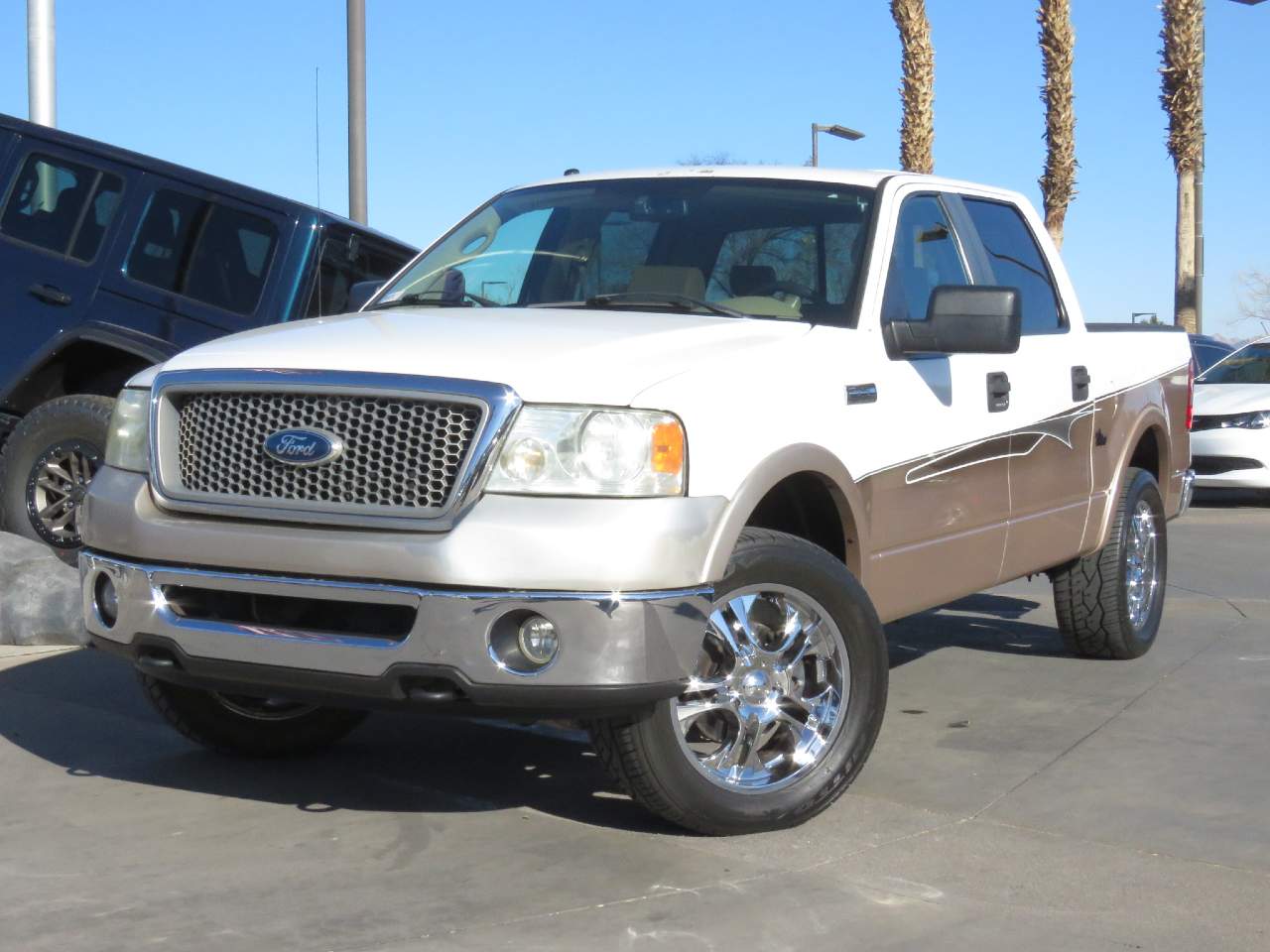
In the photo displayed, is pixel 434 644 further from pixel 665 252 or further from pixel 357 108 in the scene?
pixel 357 108

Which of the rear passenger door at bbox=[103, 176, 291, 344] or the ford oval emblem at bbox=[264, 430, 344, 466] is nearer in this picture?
the ford oval emblem at bbox=[264, 430, 344, 466]

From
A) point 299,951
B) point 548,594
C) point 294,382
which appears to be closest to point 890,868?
point 548,594

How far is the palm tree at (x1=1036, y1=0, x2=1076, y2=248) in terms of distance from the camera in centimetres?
2680

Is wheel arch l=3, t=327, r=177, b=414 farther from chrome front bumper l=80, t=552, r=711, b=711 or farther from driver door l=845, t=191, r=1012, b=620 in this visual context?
chrome front bumper l=80, t=552, r=711, b=711

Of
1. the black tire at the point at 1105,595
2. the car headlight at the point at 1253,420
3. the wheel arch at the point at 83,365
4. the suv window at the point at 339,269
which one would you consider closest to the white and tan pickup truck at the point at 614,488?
the black tire at the point at 1105,595

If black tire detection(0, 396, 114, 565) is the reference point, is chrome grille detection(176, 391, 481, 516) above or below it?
above

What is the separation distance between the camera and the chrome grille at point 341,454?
13.8 ft

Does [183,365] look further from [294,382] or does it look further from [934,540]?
[934,540]

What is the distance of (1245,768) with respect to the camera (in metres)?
5.49

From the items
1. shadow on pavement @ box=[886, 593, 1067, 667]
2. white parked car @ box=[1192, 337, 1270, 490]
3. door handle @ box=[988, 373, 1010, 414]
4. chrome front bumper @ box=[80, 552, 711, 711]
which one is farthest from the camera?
white parked car @ box=[1192, 337, 1270, 490]

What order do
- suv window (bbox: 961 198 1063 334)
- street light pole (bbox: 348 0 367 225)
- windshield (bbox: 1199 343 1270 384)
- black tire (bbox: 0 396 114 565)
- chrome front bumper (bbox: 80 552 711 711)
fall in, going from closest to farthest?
1. chrome front bumper (bbox: 80 552 711 711)
2. suv window (bbox: 961 198 1063 334)
3. black tire (bbox: 0 396 114 565)
4. street light pole (bbox: 348 0 367 225)
5. windshield (bbox: 1199 343 1270 384)

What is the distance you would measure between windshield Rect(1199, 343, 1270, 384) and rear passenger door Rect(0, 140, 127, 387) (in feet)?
37.1

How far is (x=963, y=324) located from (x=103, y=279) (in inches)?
190

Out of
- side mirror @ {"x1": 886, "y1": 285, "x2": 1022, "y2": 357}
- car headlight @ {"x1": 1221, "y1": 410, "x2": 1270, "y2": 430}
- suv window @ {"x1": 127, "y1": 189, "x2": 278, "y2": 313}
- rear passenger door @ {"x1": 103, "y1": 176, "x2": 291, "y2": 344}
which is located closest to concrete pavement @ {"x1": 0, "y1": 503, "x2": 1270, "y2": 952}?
side mirror @ {"x1": 886, "y1": 285, "x2": 1022, "y2": 357}
